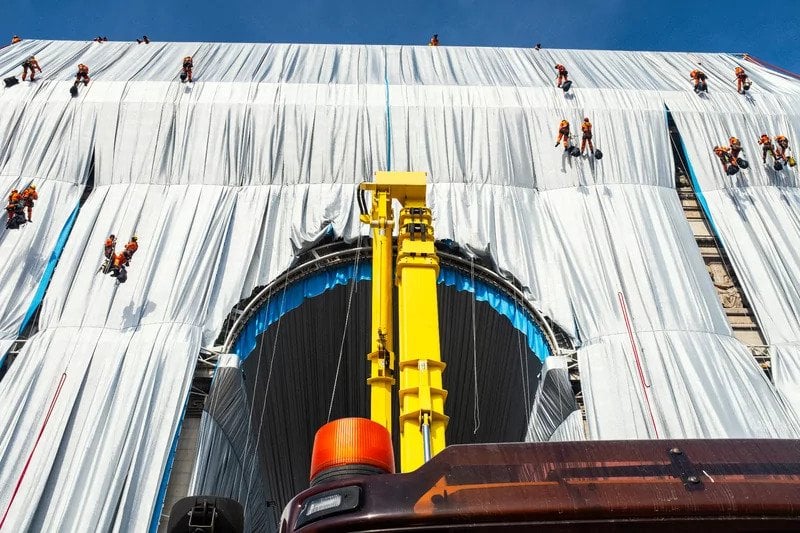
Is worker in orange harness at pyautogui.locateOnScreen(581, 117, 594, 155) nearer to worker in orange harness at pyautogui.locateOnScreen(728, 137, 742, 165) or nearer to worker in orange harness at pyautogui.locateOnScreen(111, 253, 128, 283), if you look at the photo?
worker in orange harness at pyautogui.locateOnScreen(728, 137, 742, 165)

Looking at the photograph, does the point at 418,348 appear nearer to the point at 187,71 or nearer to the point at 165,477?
the point at 165,477

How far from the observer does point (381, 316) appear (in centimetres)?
889

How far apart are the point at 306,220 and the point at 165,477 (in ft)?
19.6

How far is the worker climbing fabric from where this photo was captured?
11.3 metres

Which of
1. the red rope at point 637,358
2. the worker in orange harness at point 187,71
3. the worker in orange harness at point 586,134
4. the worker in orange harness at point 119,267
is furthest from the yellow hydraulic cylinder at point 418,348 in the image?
the worker in orange harness at point 187,71

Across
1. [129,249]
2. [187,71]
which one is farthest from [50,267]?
[187,71]

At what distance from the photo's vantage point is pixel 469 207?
14750mm

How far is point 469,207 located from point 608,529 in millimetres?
12601

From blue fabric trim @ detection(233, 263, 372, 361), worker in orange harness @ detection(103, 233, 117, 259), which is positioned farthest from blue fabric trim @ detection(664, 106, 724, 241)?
worker in orange harness @ detection(103, 233, 117, 259)

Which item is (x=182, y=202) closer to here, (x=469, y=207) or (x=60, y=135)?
(x=60, y=135)

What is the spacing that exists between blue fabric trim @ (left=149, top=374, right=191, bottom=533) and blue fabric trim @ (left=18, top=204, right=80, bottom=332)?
3.52 m

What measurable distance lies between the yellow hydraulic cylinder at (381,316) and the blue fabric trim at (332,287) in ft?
14.8

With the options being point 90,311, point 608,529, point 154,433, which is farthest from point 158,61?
point 608,529

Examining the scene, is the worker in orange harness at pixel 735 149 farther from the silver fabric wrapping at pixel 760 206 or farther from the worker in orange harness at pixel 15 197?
the worker in orange harness at pixel 15 197
